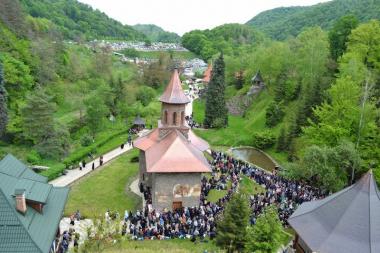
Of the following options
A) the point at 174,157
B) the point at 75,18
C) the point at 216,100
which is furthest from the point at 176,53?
the point at 174,157

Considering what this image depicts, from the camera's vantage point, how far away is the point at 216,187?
34.0 meters

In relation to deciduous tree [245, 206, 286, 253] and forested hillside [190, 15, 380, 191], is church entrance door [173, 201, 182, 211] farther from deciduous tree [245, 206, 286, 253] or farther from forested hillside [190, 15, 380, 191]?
deciduous tree [245, 206, 286, 253]

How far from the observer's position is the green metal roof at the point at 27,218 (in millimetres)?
18378

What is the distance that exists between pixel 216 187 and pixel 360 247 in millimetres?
14580

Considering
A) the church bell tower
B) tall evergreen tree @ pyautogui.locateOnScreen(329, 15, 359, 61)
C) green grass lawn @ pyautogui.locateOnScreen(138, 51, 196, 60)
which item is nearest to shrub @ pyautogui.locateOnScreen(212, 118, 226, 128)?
tall evergreen tree @ pyautogui.locateOnScreen(329, 15, 359, 61)

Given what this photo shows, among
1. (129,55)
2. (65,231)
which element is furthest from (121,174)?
(129,55)

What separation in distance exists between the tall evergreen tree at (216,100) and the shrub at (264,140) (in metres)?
8.06

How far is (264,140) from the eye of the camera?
168 ft

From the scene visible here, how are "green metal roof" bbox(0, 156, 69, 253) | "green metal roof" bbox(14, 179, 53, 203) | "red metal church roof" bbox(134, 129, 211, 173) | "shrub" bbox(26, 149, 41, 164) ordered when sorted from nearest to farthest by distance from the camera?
"green metal roof" bbox(0, 156, 69, 253)
"green metal roof" bbox(14, 179, 53, 203)
"red metal church roof" bbox(134, 129, 211, 173)
"shrub" bbox(26, 149, 41, 164)

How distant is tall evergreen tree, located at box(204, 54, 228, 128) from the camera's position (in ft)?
190

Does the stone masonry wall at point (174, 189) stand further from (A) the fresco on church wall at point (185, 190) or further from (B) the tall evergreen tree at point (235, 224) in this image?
(B) the tall evergreen tree at point (235, 224)

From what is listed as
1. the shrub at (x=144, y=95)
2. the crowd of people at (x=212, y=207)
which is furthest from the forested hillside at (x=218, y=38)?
the crowd of people at (x=212, y=207)

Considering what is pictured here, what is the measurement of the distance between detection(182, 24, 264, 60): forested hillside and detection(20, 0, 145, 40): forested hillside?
136 ft

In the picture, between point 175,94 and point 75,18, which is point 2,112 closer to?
point 175,94
